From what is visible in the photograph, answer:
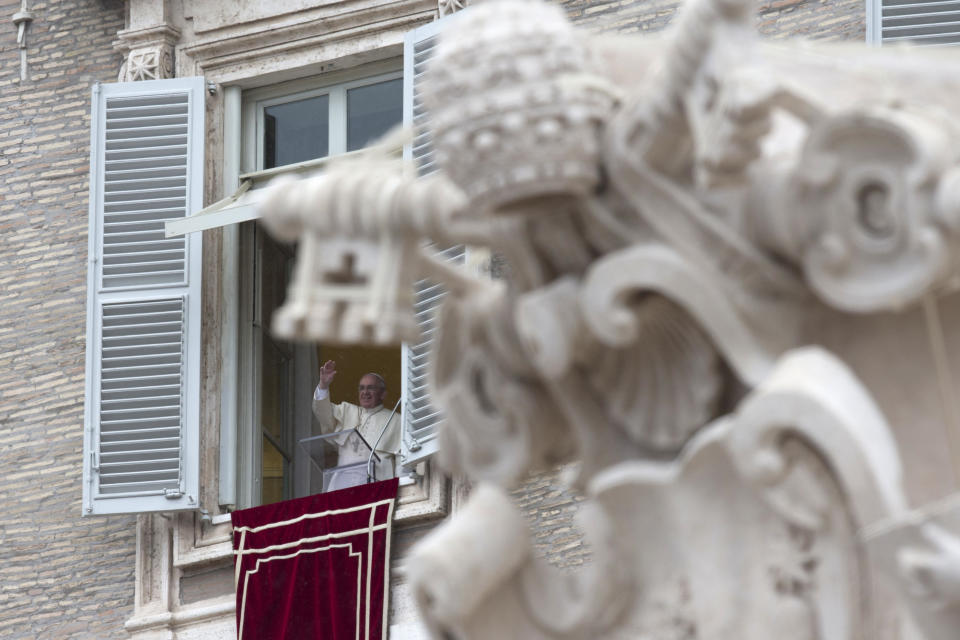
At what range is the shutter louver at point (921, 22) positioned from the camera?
12742 millimetres

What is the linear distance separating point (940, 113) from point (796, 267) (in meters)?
0.33

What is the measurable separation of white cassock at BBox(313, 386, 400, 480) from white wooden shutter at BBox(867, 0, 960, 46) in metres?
3.31

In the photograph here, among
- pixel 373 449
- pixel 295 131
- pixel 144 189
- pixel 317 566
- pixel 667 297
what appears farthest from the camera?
pixel 295 131

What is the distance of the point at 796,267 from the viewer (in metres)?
4.20

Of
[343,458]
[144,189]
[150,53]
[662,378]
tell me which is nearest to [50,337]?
[144,189]

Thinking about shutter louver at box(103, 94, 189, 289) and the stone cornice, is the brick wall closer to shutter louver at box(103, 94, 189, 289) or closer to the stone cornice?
shutter louver at box(103, 94, 189, 289)

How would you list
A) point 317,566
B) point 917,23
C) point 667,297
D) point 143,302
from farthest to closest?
point 143,302
point 317,566
point 917,23
point 667,297

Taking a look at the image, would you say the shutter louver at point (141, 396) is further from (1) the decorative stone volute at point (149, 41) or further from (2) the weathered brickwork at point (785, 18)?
(2) the weathered brickwork at point (785, 18)

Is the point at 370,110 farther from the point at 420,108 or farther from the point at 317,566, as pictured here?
the point at 317,566

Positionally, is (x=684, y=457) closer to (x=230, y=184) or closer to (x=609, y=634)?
(x=609, y=634)

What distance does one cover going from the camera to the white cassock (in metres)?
14.1

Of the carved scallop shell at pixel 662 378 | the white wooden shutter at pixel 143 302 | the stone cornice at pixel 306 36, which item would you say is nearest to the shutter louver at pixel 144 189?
the white wooden shutter at pixel 143 302

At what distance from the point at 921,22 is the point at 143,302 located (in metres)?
4.60

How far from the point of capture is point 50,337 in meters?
15.3
